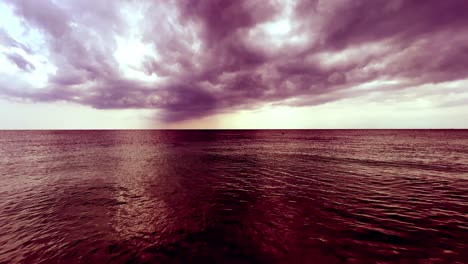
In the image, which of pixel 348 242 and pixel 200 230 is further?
pixel 200 230

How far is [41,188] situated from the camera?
21.7 meters

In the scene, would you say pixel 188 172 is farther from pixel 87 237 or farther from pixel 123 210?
pixel 87 237

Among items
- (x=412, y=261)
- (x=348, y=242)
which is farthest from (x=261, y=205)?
(x=412, y=261)

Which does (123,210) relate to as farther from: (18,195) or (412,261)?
(412,261)

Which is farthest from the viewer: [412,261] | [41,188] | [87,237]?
[41,188]

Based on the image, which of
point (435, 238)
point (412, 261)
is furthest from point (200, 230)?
point (435, 238)

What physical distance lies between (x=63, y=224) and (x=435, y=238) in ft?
75.5

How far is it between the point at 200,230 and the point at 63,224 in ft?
31.1

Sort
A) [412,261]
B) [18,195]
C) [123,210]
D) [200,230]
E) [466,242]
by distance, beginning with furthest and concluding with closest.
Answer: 1. [18,195]
2. [123,210]
3. [200,230]
4. [466,242]
5. [412,261]

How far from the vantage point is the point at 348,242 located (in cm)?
1081

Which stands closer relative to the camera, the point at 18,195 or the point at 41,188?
the point at 18,195

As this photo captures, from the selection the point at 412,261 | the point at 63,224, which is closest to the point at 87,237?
the point at 63,224

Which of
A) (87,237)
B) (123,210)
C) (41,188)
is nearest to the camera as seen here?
(87,237)

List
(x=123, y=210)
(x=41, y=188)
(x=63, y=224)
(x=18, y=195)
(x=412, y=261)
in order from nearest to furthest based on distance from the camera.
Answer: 1. (x=412, y=261)
2. (x=63, y=224)
3. (x=123, y=210)
4. (x=18, y=195)
5. (x=41, y=188)
